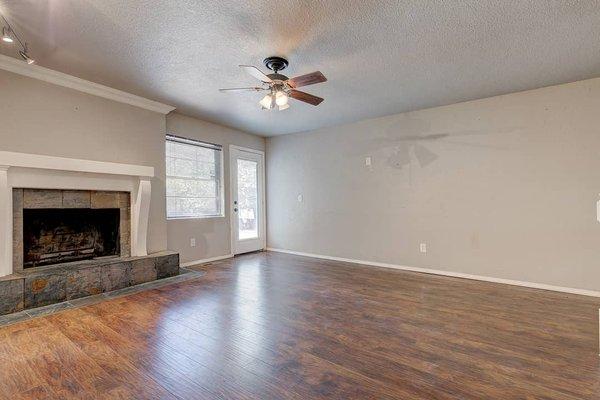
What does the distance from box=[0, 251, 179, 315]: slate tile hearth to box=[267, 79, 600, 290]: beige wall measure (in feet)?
→ 8.77

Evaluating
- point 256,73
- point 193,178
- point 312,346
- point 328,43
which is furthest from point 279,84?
point 193,178

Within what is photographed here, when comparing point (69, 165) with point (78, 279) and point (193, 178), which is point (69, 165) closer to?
point (78, 279)

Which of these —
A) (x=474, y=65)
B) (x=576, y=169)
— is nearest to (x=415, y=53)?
(x=474, y=65)

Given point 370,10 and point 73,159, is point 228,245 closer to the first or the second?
point 73,159

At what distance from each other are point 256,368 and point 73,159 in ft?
9.95

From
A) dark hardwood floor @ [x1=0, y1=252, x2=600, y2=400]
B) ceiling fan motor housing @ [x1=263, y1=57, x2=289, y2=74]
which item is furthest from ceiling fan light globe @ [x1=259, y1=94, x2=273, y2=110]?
dark hardwood floor @ [x1=0, y1=252, x2=600, y2=400]

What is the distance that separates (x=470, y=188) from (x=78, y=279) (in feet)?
15.8

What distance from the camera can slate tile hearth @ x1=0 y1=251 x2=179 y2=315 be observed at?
282cm

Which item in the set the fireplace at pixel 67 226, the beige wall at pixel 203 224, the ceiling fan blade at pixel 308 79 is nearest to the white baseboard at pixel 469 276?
the beige wall at pixel 203 224

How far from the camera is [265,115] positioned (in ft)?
15.1

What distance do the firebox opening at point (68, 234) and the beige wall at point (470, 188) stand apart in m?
3.10

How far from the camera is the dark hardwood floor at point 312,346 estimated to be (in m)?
1.71

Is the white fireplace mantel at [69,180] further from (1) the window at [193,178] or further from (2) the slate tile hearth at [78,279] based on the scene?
(1) the window at [193,178]

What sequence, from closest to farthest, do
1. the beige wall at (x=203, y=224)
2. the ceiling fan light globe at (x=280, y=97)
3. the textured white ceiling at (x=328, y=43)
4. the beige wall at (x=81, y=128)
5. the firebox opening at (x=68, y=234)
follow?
the textured white ceiling at (x=328, y=43)
the ceiling fan light globe at (x=280, y=97)
the beige wall at (x=81, y=128)
the firebox opening at (x=68, y=234)
the beige wall at (x=203, y=224)
